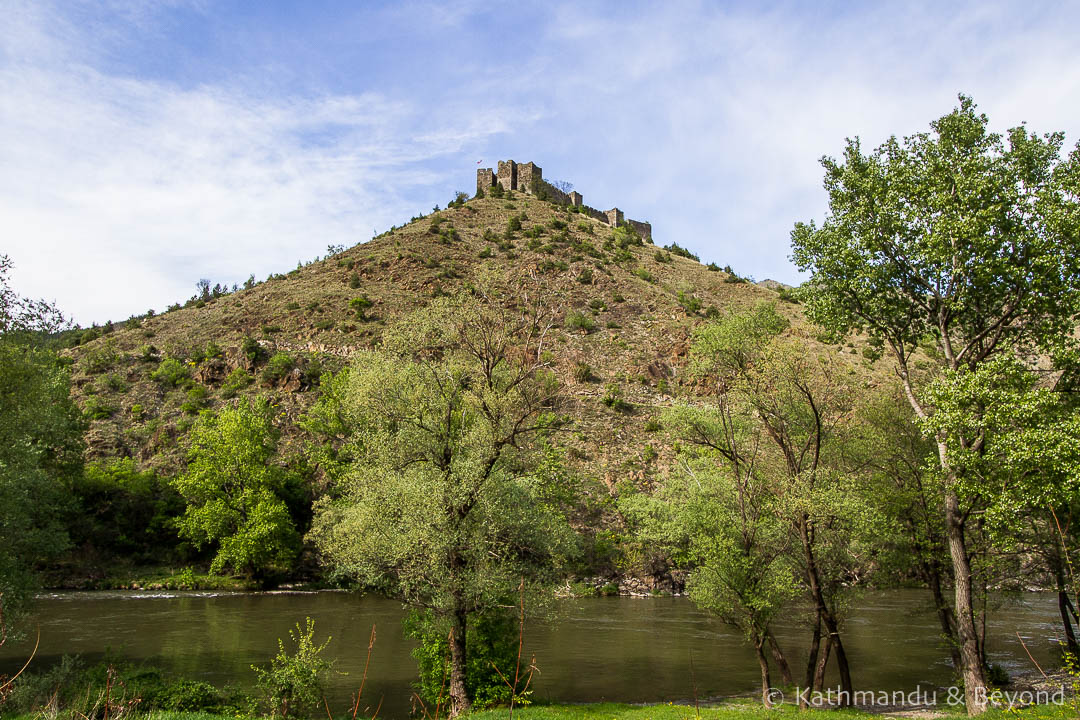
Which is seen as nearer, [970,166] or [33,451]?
[970,166]

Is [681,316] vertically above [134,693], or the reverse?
[681,316]

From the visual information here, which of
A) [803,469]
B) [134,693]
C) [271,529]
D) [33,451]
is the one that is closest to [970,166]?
[803,469]

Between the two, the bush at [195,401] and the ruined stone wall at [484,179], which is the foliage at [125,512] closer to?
the bush at [195,401]

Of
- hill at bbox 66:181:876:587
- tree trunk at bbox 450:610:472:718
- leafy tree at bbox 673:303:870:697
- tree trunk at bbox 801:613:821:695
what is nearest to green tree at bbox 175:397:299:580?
hill at bbox 66:181:876:587

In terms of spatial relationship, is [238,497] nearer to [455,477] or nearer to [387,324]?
[387,324]

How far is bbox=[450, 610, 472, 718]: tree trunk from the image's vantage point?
18016 millimetres

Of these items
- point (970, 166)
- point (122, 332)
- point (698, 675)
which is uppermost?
point (122, 332)

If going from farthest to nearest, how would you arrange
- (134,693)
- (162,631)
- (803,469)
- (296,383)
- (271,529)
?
(296,383) → (271,529) → (162,631) → (803,469) → (134,693)

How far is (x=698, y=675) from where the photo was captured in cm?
2480

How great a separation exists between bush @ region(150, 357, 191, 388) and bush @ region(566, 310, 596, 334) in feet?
127

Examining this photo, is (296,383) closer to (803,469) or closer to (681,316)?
(681,316)

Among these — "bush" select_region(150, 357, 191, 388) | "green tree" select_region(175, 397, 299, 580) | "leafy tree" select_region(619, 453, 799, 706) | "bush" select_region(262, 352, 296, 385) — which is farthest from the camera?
"bush" select_region(262, 352, 296, 385)

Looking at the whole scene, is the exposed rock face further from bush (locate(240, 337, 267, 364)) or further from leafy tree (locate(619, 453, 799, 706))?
leafy tree (locate(619, 453, 799, 706))

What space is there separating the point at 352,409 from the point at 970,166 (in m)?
19.3
